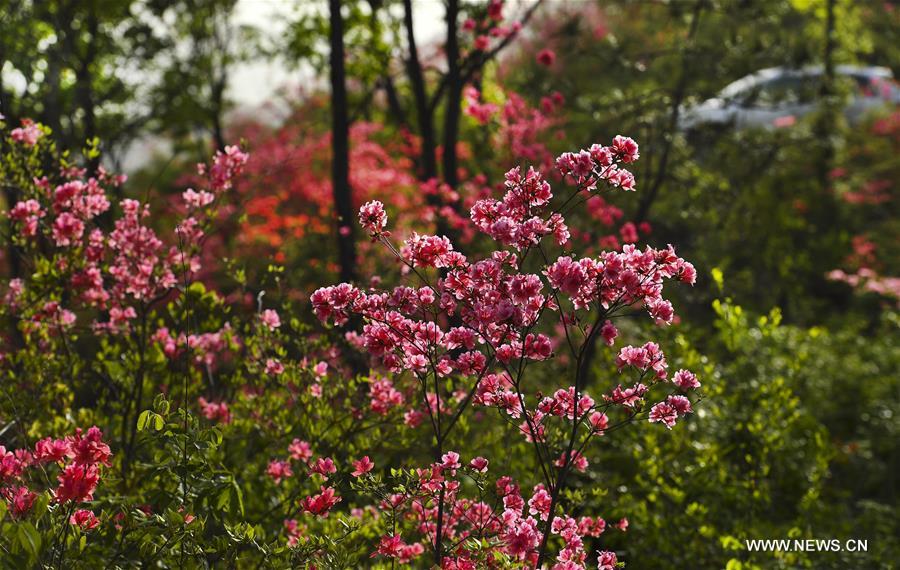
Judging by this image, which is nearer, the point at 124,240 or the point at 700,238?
the point at 124,240

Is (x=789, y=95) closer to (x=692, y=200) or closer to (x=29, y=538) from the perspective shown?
(x=692, y=200)

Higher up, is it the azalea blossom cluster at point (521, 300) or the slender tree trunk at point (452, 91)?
the slender tree trunk at point (452, 91)

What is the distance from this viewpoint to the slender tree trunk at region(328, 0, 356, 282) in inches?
305

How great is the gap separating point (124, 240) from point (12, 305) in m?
0.93

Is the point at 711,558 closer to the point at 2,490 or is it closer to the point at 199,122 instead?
the point at 2,490

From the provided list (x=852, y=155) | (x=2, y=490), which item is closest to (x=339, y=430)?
(x=2, y=490)

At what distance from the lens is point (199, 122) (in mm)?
15023

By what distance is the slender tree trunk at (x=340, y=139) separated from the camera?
773 cm

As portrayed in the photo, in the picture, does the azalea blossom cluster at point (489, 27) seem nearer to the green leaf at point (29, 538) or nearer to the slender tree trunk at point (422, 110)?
the slender tree trunk at point (422, 110)

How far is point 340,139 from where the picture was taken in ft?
26.7

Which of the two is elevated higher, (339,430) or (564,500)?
(339,430)

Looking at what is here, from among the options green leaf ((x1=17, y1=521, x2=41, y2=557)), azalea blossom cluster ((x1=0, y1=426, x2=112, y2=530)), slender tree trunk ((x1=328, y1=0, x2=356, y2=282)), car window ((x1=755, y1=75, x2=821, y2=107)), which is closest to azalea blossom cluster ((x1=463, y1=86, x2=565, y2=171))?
slender tree trunk ((x1=328, y1=0, x2=356, y2=282))

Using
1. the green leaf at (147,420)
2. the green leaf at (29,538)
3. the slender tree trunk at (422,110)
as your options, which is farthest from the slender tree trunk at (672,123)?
the green leaf at (29,538)

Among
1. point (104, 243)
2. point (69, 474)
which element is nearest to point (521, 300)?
point (69, 474)
